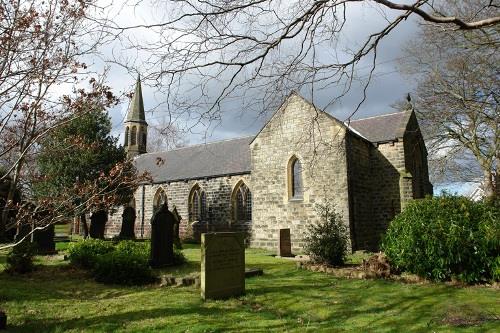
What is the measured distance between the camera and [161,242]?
43.3 feet

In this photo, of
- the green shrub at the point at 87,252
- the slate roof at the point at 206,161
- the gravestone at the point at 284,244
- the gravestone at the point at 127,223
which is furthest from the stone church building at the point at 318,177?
the green shrub at the point at 87,252

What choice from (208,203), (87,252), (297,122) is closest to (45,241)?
(87,252)

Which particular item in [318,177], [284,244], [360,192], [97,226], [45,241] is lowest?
[284,244]

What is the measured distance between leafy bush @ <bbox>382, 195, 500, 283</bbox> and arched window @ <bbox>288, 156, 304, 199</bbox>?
9.42 meters

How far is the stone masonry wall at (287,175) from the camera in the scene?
1920 centimetres

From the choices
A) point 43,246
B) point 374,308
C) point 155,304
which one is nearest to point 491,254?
point 374,308

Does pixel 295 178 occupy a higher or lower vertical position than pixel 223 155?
lower

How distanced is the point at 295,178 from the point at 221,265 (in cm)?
1279

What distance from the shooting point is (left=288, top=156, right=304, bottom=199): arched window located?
20781 mm

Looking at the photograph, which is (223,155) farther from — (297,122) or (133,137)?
(133,137)

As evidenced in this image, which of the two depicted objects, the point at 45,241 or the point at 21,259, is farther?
the point at 45,241

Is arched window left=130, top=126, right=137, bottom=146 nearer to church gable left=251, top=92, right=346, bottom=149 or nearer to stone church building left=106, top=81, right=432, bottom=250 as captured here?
stone church building left=106, top=81, right=432, bottom=250

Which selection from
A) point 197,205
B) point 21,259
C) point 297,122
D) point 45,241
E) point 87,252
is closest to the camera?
point 21,259

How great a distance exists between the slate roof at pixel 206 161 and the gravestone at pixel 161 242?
11.5 m
